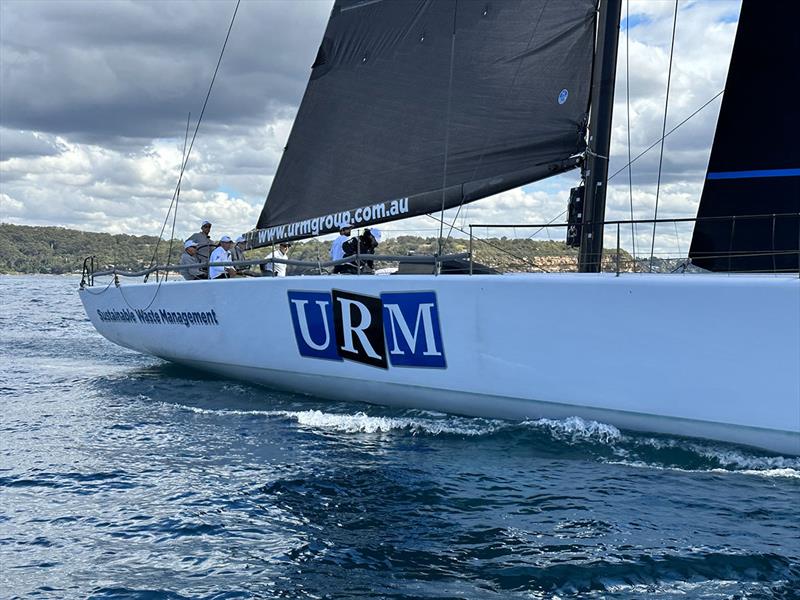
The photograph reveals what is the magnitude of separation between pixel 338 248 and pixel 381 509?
402 centimetres

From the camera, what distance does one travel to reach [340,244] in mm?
8617

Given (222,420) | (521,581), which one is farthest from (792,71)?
(222,420)

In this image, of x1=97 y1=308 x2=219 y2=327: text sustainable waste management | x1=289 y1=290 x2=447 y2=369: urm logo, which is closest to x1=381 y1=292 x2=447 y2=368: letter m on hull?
x1=289 y1=290 x2=447 y2=369: urm logo

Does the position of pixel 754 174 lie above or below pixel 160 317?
above

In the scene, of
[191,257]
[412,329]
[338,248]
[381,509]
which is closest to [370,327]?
[412,329]

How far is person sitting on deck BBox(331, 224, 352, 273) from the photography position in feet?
27.8

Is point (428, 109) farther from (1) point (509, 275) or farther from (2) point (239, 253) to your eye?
(2) point (239, 253)

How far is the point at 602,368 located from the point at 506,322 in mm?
804

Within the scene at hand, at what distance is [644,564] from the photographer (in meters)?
4.11

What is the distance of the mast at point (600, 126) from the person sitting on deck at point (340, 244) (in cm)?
232

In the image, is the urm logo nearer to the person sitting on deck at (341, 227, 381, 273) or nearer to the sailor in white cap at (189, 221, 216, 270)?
the person sitting on deck at (341, 227, 381, 273)

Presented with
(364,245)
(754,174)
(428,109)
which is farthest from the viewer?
(364,245)

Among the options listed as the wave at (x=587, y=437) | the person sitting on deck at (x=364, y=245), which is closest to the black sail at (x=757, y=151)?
the wave at (x=587, y=437)

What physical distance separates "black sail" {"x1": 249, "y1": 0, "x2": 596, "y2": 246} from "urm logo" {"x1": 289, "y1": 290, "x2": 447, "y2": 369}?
1.13 meters
